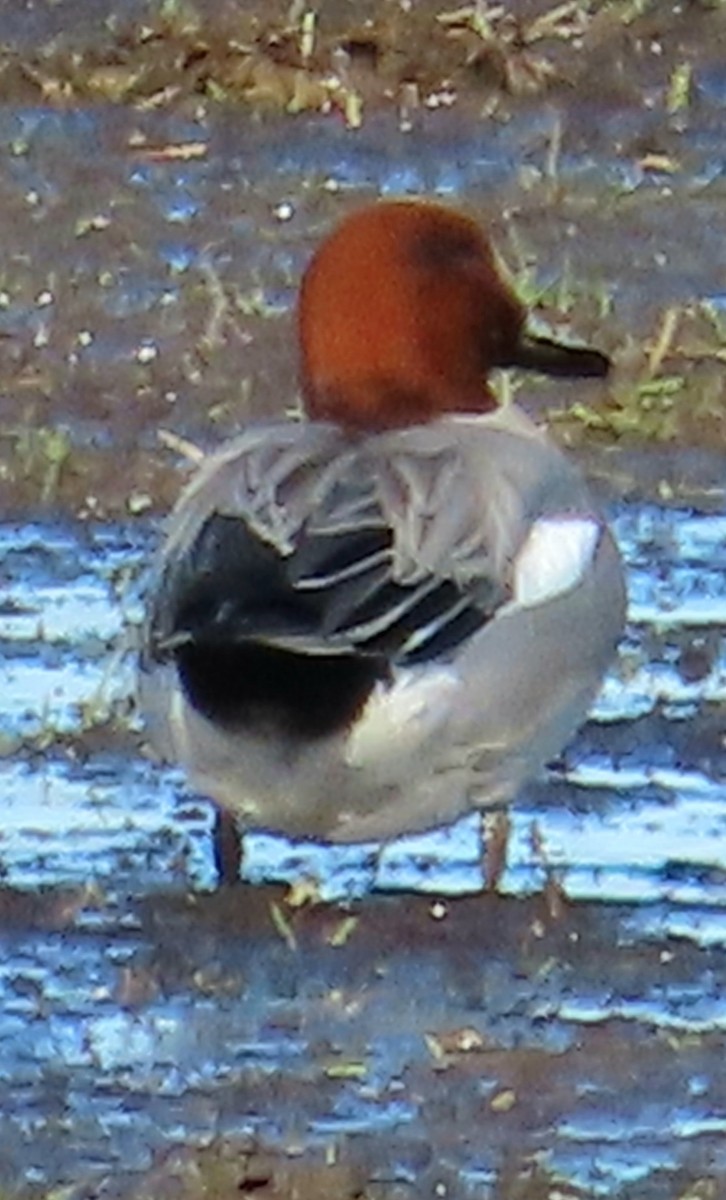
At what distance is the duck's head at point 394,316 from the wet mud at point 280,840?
0.28 metres

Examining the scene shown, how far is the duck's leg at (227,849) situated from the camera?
218cm

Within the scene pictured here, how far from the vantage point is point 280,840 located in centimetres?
222

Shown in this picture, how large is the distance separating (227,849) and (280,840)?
0.05 meters

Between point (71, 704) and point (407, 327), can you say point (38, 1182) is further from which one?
point (407, 327)

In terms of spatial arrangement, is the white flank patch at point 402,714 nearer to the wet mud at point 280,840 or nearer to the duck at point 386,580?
the duck at point 386,580

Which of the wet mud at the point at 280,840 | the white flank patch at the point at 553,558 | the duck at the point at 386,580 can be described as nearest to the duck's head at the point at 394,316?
the duck at the point at 386,580

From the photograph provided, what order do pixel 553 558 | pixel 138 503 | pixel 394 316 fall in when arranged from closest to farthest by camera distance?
pixel 553 558 → pixel 394 316 → pixel 138 503

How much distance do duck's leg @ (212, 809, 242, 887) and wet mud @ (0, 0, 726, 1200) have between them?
0.5 inches

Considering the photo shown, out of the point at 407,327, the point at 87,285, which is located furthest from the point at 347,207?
the point at 407,327

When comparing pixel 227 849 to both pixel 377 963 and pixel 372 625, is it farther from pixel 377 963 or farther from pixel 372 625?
pixel 372 625

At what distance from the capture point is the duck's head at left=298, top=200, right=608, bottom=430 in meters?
2.16

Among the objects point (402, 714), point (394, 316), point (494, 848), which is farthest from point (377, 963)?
point (394, 316)

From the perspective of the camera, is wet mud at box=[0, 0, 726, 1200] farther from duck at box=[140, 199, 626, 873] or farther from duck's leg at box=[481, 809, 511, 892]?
duck at box=[140, 199, 626, 873]

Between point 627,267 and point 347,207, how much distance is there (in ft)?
0.95
